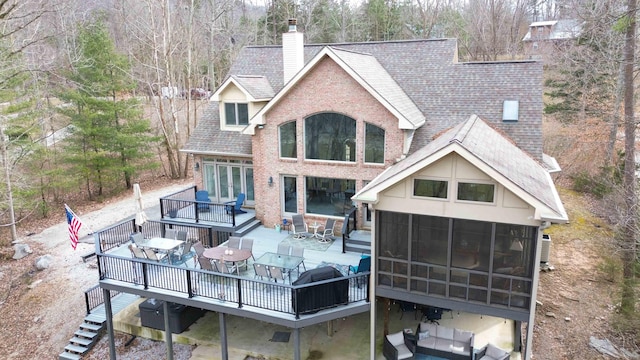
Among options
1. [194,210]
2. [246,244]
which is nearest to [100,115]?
[194,210]

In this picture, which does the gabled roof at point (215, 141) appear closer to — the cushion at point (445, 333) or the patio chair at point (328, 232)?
the patio chair at point (328, 232)

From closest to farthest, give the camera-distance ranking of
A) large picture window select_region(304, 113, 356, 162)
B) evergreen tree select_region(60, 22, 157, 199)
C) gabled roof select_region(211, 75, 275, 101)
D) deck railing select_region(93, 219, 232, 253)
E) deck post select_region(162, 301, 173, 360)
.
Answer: deck post select_region(162, 301, 173, 360) → large picture window select_region(304, 113, 356, 162) → deck railing select_region(93, 219, 232, 253) → gabled roof select_region(211, 75, 275, 101) → evergreen tree select_region(60, 22, 157, 199)

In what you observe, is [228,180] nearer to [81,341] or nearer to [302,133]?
[302,133]

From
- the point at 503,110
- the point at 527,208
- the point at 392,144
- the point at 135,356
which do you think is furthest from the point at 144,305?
the point at 503,110

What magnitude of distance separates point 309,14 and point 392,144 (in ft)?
112

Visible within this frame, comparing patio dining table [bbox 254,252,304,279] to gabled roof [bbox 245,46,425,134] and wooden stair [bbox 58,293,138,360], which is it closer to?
gabled roof [bbox 245,46,425,134]

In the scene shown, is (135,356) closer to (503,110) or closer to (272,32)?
(503,110)

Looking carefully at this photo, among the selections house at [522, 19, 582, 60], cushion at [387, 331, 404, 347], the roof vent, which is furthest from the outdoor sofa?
house at [522, 19, 582, 60]

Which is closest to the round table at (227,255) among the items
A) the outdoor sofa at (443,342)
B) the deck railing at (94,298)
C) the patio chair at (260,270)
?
the patio chair at (260,270)

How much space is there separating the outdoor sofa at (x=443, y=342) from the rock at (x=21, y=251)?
1895 centimetres

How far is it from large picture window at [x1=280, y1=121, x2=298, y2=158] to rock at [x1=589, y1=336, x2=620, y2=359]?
38.0 feet

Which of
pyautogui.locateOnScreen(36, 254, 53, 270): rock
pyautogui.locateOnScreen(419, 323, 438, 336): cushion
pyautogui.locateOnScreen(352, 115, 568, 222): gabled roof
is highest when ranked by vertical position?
pyautogui.locateOnScreen(352, 115, 568, 222): gabled roof

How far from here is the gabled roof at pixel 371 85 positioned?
14.9m

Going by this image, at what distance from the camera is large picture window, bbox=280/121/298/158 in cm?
1680
